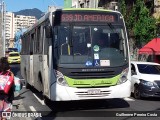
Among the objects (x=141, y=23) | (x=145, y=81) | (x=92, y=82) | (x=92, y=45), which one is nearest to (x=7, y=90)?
(x=92, y=82)

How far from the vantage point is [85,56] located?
489 inches

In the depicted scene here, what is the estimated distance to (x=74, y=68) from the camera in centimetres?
1216

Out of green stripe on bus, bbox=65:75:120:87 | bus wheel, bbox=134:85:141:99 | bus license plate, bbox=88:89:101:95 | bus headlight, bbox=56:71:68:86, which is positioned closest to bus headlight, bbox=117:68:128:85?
green stripe on bus, bbox=65:75:120:87

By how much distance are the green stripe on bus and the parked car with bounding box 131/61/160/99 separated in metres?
3.60

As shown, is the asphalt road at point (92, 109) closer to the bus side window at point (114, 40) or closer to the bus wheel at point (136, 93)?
the bus wheel at point (136, 93)

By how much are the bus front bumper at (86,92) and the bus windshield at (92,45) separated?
73cm

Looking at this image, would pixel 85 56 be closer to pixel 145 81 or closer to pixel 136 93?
pixel 145 81

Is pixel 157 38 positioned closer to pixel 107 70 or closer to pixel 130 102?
pixel 130 102

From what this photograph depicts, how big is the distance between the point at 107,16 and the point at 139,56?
20.4 m

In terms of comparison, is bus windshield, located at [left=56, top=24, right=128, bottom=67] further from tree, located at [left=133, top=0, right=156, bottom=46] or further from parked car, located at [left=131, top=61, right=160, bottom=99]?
tree, located at [left=133, top=0, right=156, bottom=46]

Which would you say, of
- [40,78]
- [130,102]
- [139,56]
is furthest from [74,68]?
[139,56]

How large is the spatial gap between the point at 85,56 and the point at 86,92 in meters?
1.12

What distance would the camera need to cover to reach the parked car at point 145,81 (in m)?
15.7

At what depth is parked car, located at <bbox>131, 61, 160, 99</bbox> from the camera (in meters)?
15.7
